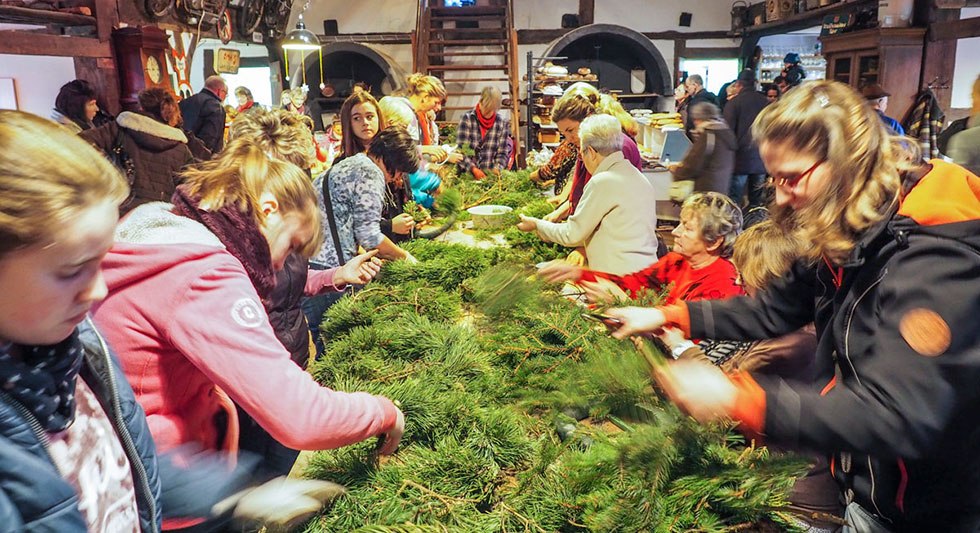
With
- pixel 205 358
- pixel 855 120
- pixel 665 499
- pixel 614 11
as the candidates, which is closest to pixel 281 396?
pixel 205 358

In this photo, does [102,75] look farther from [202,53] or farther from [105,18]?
[202,53]

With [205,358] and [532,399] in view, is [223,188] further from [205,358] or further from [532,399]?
[532,399]

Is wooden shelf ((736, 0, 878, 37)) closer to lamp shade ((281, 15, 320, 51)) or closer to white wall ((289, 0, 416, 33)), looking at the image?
white wall ((289, 0, 416, 33))

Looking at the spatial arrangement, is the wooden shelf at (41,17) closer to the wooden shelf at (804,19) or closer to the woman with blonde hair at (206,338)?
the woman with blonde hair at (206,338)

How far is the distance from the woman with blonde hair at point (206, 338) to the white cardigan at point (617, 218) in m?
1.98

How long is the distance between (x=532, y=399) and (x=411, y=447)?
0.36 meters

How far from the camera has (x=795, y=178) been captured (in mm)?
1321

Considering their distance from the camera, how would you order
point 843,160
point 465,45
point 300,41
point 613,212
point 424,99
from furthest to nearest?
point 465,45, point 300,41, point 424,99, point 613,212, point 843,160

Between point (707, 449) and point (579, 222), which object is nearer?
point (707, 449)

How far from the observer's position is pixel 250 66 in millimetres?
14195

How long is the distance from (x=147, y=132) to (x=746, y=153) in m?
4.54

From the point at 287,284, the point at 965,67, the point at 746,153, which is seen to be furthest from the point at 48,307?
the point at 965,67

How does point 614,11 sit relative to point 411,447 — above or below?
above

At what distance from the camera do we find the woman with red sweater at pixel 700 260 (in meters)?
2.52
